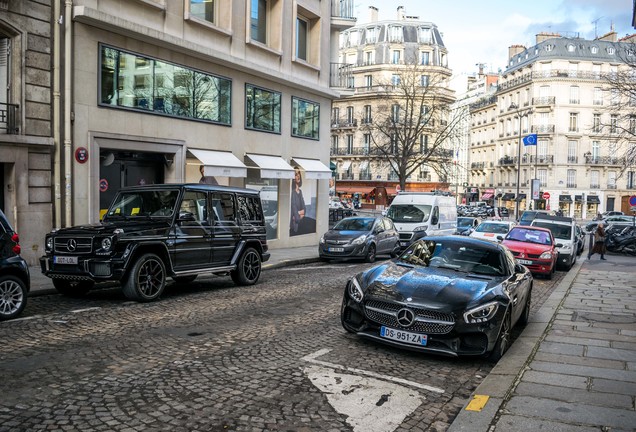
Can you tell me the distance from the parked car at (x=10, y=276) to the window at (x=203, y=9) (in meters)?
12.4

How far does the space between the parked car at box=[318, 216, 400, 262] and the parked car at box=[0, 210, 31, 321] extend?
38.7 ft

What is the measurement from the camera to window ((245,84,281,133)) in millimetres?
21828

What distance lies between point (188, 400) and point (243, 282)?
7.62m

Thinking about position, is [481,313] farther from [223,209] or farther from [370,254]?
[370,254]

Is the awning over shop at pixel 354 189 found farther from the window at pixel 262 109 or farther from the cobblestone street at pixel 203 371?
the cobblestone street at pixel 203 371

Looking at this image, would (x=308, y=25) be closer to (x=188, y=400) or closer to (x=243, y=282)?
(x=243, y=282)

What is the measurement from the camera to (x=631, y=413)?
17.0 ft

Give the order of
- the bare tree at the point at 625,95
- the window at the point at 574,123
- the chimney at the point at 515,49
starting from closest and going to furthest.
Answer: the bare tree at the point at 625,95, the window at the point at 574,123, the chimney at the point at 515,49

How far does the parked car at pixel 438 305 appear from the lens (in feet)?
21.8

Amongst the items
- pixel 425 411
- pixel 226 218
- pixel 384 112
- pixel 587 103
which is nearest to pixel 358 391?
pixel 425 411

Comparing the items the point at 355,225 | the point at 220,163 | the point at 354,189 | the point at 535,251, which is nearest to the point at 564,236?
the point at 535,251

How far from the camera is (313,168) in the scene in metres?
25.5

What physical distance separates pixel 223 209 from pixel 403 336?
646 cm

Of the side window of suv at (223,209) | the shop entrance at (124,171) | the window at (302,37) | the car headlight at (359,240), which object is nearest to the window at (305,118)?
the window at (302,37)
